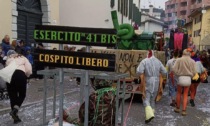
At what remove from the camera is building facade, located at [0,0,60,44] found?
13.1m

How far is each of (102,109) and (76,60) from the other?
3.38 ft

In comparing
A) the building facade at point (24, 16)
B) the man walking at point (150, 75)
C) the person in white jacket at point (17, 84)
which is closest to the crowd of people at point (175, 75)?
the man walking at point (150, 75)

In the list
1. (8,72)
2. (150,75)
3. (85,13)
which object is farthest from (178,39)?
(85,13)

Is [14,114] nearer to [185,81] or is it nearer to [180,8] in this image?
[185,81]

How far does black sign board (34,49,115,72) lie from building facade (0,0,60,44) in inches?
339

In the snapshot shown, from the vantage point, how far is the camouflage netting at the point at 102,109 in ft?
16.6

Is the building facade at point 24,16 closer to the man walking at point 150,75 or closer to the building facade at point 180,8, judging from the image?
the man walking at point 150,75

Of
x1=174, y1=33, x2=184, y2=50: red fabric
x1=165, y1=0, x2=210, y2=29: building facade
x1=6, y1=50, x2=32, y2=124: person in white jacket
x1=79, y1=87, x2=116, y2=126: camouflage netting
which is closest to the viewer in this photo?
x1=79, y1=87, x2=116, y2=126: camouflage netting

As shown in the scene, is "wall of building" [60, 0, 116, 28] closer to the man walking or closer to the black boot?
the man walking

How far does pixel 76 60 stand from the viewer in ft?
14.8

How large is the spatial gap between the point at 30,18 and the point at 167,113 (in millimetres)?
9228

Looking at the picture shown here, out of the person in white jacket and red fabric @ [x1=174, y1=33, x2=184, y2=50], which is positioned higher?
red fabric @ [x1=174, y1=33, x2=184, y2=50]

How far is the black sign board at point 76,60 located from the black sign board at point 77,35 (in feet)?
0.57

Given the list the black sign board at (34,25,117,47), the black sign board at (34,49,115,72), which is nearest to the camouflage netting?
the black sign board at (34,49,115,72)
